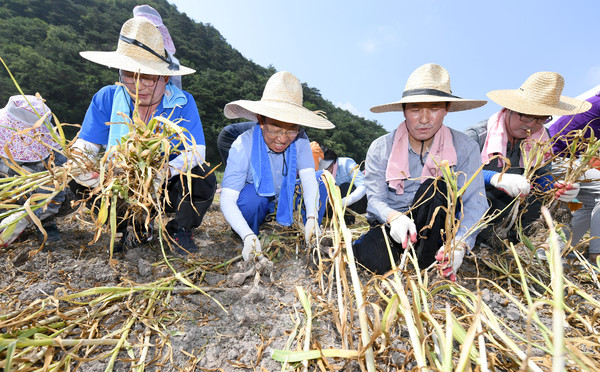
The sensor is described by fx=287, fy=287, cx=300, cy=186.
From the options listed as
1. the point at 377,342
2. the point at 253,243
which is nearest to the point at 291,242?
the point at 253,243

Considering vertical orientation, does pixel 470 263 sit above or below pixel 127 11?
below

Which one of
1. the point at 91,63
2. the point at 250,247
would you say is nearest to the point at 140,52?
the point at 250,247

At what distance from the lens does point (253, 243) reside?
151 cm

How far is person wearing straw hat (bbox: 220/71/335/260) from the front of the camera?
1.54 meters

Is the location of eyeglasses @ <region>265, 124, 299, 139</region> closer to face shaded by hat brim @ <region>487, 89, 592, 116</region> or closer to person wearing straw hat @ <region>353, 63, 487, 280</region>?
person wearing straw hat @ <region>353, 63, 487, 280</region>

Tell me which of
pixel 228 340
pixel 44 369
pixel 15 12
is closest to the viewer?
pixel 44 369

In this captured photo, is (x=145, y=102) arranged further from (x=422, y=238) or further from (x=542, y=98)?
(x=542, y=98)

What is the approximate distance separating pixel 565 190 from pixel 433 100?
37.9 inches

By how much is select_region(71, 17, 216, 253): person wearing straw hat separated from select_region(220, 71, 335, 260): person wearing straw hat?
20 centimetres

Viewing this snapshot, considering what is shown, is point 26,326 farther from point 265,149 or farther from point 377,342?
point 265,149

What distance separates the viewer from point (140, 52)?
153 cm

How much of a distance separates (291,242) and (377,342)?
1.07 m

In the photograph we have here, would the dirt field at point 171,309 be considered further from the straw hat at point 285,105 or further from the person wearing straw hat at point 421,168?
the straw hat at point 285,105

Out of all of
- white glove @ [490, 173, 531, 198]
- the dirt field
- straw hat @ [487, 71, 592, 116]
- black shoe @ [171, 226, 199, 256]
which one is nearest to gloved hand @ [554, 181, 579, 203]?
white glove @ [490, 173, 531, 198]
